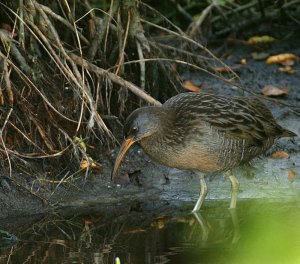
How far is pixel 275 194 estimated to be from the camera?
27.8 feet

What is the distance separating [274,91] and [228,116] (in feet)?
7.46

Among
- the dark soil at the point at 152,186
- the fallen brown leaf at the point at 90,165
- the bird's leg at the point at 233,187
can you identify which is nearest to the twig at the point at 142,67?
the dark soil at the point at 152,186

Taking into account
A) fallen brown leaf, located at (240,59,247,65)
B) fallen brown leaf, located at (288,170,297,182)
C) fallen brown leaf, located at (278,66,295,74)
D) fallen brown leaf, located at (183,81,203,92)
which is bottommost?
fallen brown leaf, located at (288,170,297,182)

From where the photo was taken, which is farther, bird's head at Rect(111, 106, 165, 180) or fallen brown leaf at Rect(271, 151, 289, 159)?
fallen brown leaf at Rect(271, 151, 289, 159)

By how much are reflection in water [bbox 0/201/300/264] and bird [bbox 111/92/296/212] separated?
1.10ft

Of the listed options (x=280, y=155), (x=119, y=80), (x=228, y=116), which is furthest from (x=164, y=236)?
(x=280, y=155)

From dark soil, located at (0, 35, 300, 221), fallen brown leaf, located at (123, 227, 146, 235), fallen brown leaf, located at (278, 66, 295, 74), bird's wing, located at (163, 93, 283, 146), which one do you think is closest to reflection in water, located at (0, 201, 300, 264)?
fallen brown leaf, located at (123, 227, 146, 235)

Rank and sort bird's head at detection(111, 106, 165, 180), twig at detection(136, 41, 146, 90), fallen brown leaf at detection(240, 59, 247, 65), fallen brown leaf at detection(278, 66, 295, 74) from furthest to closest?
fallen brown leaf at detection(240, 59, 247, 65)
fallen brown leaf at detection(278, 66, 295, 74)
twig at detection(136, 41, 146, 90)
bird's head at detection(111, 106, 165, 180)

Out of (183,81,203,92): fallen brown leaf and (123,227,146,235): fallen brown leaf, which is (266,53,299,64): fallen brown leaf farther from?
(123,227,146,235): fallen brown leaf

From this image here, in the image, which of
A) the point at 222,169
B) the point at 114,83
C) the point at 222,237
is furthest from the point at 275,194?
the point at 114,83

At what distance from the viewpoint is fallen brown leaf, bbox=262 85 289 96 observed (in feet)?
33.4

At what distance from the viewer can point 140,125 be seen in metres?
7.93

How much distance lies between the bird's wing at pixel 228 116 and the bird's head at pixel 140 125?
220mm

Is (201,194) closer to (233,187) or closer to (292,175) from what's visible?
(233,187)
